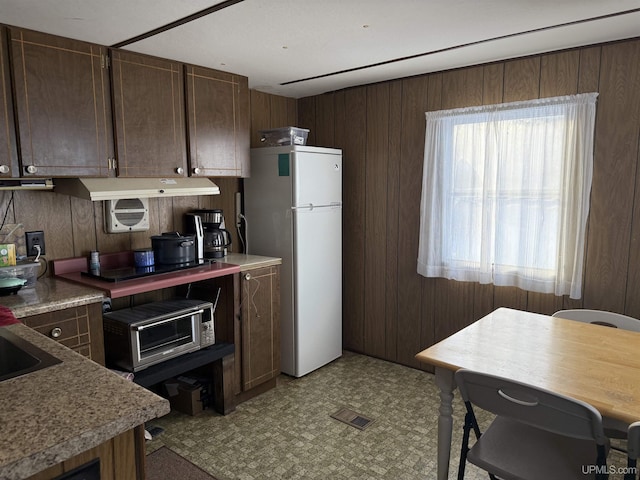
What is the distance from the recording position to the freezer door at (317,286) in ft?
11.2

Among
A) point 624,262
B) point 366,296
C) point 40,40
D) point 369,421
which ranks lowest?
point 369,421

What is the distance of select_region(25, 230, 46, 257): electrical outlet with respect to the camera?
2.57 meters

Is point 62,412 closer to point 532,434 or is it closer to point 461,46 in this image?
point 532,434

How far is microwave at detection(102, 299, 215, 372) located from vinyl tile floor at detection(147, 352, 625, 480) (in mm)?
514

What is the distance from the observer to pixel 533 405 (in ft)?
4.85

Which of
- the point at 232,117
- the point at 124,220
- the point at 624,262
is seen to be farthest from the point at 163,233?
the point at 624,262

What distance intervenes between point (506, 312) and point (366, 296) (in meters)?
1.60

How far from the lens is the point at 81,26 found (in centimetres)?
221

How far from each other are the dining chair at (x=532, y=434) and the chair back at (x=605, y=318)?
2.64 feet

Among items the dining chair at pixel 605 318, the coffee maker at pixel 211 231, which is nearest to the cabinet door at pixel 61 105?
the coffee maker at pixel 211 231

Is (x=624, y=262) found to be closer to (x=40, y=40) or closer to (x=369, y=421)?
(x=369, y=421)

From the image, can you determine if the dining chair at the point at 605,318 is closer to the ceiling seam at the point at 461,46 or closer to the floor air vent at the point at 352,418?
the floor air vent at the point at 352,418

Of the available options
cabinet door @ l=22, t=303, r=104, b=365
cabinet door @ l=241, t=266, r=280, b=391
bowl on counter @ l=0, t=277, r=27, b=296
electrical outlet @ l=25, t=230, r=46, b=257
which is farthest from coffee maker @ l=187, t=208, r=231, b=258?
bowl on counter @ l=0, t=277, r=27, b=296

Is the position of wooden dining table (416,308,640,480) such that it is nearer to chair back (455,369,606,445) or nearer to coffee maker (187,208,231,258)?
chair back (455,369,606,445)
